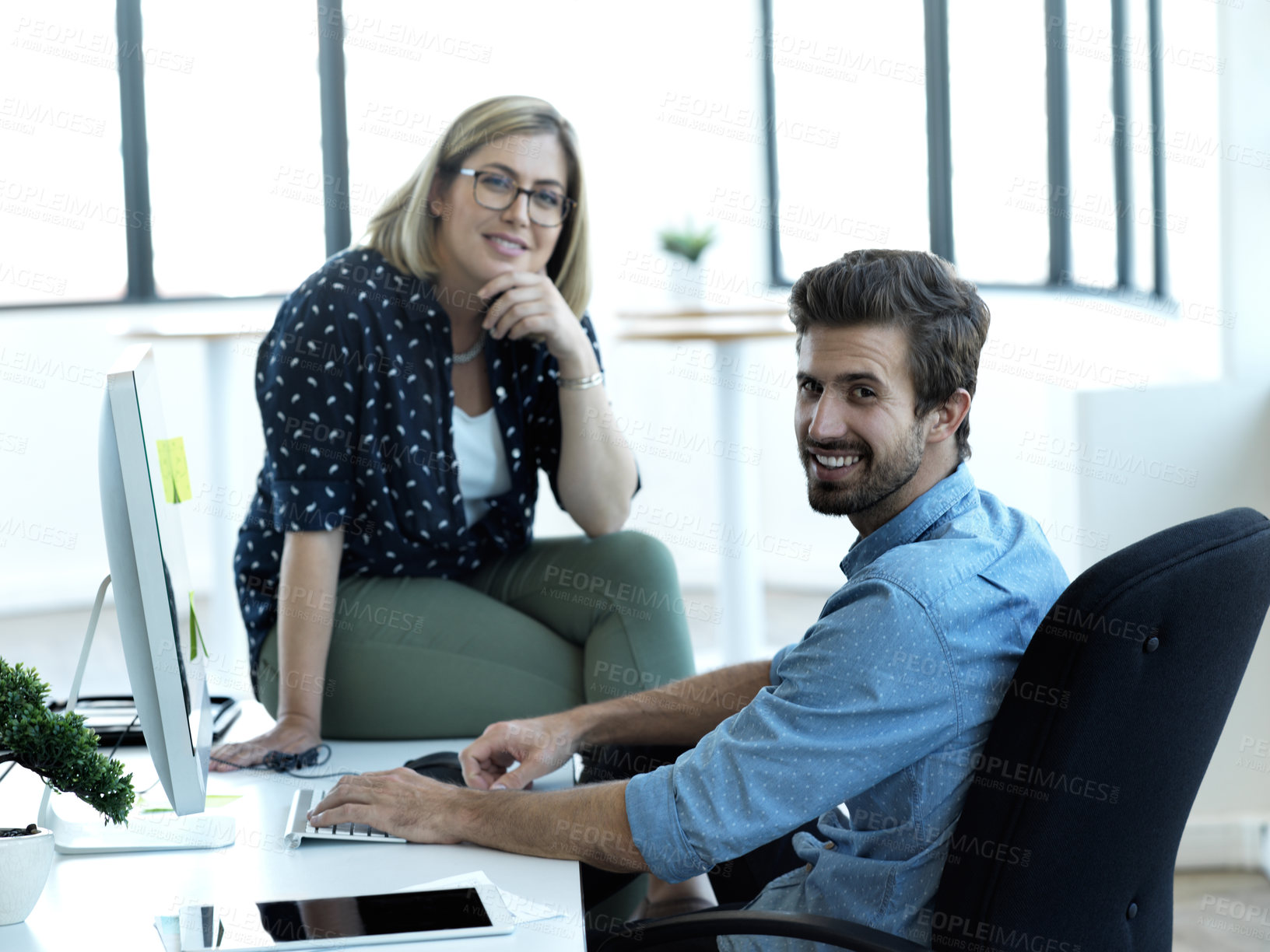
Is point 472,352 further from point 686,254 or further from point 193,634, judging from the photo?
point 686,254

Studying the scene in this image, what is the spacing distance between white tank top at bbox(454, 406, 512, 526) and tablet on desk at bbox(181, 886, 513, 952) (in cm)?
92

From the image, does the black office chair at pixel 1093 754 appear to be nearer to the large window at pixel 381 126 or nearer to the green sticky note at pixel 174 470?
the green sticky note at pixel 174 470

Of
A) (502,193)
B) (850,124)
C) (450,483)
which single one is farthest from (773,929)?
(850,124)

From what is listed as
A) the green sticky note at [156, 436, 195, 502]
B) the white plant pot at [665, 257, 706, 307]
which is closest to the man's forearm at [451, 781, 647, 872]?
the green sticky note at [156, 436, 195, 502]

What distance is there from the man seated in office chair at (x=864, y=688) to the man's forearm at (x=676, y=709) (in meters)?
0.15

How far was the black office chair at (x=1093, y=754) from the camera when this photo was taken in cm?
97

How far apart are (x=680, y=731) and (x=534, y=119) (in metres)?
0.99

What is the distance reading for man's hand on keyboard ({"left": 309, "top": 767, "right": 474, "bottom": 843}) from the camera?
3.93ft

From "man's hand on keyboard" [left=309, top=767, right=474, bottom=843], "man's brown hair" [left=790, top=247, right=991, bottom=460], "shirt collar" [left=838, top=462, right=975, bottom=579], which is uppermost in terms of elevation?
"man's brown hair" [left=790, top=247, right=991, bottom=460]

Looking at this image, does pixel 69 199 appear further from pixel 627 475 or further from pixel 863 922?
pixel 863 922

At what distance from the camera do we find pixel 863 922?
45.1 inches

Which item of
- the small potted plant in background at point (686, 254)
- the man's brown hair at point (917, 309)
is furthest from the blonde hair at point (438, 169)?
the small potted plant in background at point (686, 254)

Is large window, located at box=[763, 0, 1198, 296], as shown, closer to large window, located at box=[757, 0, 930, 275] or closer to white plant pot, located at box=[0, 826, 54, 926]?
large window, located at box=[757, 0, 930, 275]

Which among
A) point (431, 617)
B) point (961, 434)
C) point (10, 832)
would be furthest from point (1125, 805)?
point (431, 617)
